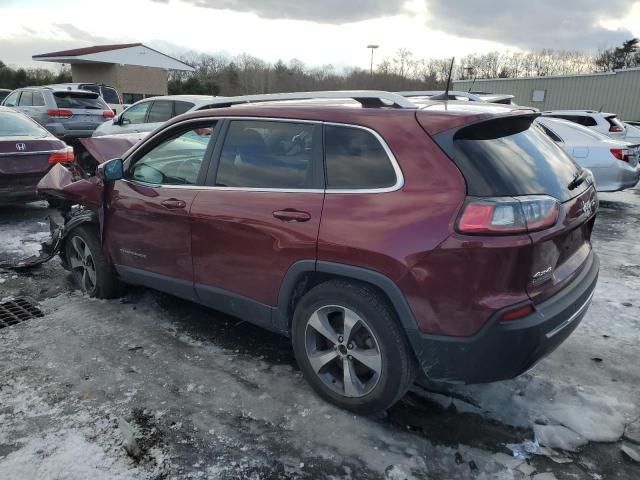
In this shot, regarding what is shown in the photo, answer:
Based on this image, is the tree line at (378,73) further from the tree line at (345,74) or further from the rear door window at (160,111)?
the rear door window at (160,111)

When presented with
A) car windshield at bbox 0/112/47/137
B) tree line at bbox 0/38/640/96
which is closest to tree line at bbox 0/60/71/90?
tree line at bbox 0/38/640/96

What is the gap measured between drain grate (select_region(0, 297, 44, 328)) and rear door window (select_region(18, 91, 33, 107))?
11356 mm

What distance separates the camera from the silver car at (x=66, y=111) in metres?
12.5

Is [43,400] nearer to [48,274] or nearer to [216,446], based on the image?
[216,446]

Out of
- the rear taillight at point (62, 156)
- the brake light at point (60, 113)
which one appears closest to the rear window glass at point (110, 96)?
the brake light at point (60, 113)

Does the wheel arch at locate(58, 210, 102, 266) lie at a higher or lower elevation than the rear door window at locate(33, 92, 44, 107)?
lower

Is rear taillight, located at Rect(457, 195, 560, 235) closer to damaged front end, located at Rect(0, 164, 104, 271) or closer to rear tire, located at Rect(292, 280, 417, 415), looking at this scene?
rear tire, located at Rect(292, 280, 417, 415)

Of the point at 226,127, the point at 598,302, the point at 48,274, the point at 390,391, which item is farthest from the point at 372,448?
the point at 48,274

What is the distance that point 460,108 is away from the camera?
2.80m

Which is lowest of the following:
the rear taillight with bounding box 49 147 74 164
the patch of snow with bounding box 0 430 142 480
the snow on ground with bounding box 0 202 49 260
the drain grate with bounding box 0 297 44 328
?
the drain grate with bounding box 0 297 44 328

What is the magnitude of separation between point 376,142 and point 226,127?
117cm

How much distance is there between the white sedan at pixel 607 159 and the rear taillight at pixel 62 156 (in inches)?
291

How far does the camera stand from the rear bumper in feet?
7.71

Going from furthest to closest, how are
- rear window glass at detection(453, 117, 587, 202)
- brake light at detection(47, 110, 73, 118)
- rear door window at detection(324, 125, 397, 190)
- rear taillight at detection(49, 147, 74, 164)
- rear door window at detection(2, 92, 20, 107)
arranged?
rear door window at detection(2, 92, 20, 107), brake light at detection(47, 110, 73, 118), rear taillight at detection(49, 147, 74, 164), rear door window at detection(324, 125, 397, 190), rear window glass at detection(453, 117, 587, 202)
